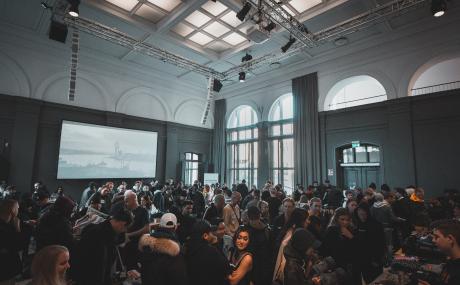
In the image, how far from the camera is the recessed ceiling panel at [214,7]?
764cm

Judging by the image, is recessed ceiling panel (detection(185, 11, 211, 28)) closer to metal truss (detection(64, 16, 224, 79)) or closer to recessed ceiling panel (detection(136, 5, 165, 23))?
recessed ceiling panel (detection(136, 5, 165, 23))

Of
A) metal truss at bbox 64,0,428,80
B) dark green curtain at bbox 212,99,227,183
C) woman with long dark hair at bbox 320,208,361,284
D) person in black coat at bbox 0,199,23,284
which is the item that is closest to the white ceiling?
metal truss at bbox 64,0,428,80

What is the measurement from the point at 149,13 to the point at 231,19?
2.68 meters

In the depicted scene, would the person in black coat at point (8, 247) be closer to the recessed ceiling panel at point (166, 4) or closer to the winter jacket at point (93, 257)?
the winter jacket at point (93, 257)

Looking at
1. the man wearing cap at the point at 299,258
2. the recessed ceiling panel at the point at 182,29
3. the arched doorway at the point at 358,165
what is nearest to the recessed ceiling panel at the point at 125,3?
the recessed ceiling panel at the point at 182,29

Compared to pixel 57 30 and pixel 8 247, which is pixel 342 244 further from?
pixel 57 30

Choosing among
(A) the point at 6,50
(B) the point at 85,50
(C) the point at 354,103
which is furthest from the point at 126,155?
(C) the point at 354,103

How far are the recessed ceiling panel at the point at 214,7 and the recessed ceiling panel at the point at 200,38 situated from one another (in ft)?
4.79

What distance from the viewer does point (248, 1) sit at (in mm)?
6332

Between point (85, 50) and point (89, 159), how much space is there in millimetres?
4377

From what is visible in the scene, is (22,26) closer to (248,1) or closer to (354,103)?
(248,1)

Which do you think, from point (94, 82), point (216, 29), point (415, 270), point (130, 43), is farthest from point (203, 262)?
point (94, 82)

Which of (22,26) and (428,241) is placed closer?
(428,241)

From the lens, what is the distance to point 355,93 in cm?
1039
